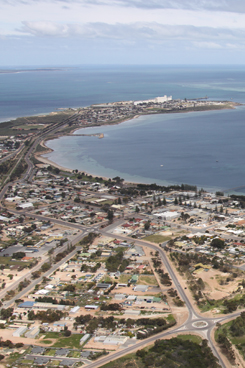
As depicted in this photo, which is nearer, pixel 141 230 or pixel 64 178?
pixel 141 230

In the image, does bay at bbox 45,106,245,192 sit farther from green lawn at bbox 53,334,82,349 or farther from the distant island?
green lawn at bbox 53,334,82,349

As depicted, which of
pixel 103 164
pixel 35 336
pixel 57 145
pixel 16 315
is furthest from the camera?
pixel 57 145

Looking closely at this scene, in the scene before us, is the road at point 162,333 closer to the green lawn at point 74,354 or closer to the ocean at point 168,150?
the green lawn at point 74,354

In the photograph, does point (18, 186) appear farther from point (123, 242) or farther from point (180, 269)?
point (180, 269)

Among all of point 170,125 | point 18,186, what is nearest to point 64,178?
point 18,186

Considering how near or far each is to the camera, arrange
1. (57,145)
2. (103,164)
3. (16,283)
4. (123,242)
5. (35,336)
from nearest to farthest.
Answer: (35,336) → (16,283) → (123,242) → (103,164) → (57,145)

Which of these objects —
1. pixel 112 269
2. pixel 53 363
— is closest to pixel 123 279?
pixel 112 269

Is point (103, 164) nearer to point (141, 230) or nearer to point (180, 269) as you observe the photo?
point (141, 230)

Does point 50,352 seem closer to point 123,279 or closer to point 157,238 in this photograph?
point 123,279
